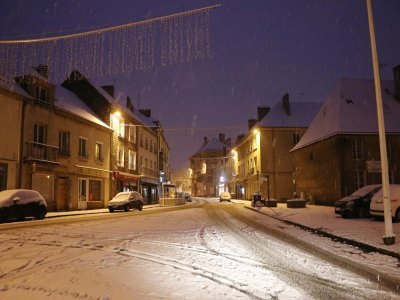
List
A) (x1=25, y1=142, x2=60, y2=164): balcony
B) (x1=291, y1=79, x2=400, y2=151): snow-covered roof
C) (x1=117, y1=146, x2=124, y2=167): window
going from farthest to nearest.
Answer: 1. (x1=117, y1=146, x2=124, y2=167): window
2. (x1=291, y1=79, x2=400, y2=151): snow-covered roof
3. (x1=25, y1=142, x2=60, y2=164): balcony

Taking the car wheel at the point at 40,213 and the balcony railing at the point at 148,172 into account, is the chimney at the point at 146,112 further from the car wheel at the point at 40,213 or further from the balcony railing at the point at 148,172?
the car wheel at the point at 40,213

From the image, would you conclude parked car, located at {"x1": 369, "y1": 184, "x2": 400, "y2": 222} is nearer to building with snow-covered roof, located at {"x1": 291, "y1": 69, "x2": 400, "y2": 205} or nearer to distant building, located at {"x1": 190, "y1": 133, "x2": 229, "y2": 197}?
building with snow-covered roof, located at {"x1": 291, "y1": 69, "x2": 400, "y2": 205}

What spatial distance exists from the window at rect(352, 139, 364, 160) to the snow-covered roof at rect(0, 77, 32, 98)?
23.8 meters

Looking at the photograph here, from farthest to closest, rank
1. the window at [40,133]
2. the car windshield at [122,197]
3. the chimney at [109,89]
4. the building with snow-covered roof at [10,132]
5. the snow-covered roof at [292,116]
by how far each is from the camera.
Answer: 1. the snow-covered roof at [292,116]
2. the chimney at [109,89]
3. the car windshield at [122,197]
4. the window at [40,133]
5. the building with snow-covered roof at [10,132]

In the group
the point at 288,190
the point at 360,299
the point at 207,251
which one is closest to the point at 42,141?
the point at 207,251

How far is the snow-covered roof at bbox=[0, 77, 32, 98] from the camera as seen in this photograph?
23516 millimetres

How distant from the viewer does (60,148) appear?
2917 centimetres

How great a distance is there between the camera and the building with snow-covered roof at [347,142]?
31062 mm

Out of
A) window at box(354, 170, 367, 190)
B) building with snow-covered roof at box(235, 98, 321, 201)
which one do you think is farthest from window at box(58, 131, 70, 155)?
building with snow-covered roof at box(235, 98, 321, 201)

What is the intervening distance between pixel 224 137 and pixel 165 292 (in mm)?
112380

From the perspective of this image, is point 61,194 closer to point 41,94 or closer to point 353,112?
point 41,94

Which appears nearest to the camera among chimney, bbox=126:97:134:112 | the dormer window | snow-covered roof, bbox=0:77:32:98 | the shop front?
snow-covered roof, bbox=0:77:32:98

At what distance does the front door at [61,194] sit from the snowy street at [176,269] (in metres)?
18.1

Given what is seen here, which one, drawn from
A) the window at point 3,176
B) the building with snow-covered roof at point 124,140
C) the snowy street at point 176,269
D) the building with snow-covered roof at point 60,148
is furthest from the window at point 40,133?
the snowy street at point 176,269
